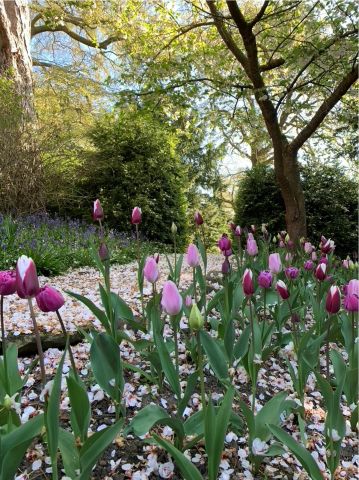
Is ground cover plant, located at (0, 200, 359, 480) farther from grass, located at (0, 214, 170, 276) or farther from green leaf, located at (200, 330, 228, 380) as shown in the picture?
grass, located at (0, 214, 170, 276)

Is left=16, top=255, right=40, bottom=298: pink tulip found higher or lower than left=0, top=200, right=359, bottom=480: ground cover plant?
higher

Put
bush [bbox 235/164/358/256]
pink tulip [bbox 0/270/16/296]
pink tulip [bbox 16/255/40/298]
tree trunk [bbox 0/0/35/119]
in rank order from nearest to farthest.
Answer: pink tulip [bbox 16/255/40/298]
pink tulip [bbox 0/270/16/296]
bush [bbox 235/164/358/256]
tree trunk [bbox 0/0/35/119]

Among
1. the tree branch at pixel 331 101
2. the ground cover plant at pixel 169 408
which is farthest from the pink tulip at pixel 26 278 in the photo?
the tree branch at pixel 331 101

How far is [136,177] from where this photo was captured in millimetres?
9016

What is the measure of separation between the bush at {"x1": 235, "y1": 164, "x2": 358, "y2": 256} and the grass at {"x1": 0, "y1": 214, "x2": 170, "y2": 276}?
11.1ft

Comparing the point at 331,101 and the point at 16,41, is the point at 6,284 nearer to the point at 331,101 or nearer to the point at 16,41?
the point at 331,101

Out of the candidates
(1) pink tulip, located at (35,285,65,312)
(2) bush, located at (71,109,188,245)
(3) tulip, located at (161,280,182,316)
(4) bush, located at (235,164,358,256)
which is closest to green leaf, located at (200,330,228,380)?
(3) tulip, located at (161,280,182,316)

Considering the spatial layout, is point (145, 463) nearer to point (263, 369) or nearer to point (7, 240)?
point (263, 369)

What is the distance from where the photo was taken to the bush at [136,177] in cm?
891

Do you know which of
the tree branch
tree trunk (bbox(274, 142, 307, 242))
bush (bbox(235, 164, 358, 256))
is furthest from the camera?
bush (bbox(235, 164, 358, 256))

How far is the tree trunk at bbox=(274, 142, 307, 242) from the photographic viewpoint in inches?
266

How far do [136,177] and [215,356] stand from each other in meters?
7.76

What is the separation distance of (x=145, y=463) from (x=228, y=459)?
265 mm

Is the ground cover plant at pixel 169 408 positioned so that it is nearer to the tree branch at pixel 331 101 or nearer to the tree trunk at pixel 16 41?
the tree branch at pixel 331 101
